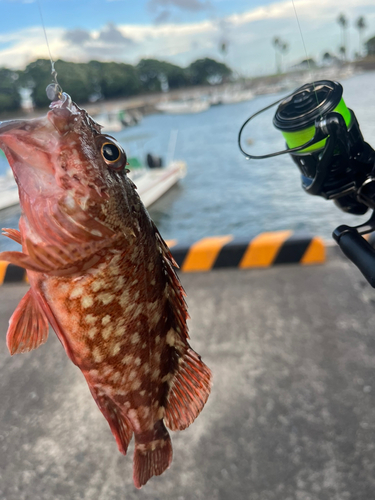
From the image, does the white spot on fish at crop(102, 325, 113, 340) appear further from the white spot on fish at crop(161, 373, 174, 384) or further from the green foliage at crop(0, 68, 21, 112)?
the green foliage at crop(0, 68, 21, 112)

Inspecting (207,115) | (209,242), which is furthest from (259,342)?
(207,115)

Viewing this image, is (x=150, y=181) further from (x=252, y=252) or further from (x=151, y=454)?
(x=151, y=454)

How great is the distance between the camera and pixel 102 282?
1060 mm

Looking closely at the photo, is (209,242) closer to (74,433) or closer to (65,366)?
(65,366)

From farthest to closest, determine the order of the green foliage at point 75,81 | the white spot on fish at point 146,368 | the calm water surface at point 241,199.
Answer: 1. the calm water surface at point 241,199
2. the green foliage at point 75,81
3. the white spot on fish at point 146,368

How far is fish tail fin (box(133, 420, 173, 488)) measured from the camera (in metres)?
1.29

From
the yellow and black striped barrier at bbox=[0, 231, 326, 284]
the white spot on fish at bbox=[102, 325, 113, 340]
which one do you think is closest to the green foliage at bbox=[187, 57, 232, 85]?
the yellow and black striped barrier at bbox=[0, 231, 326, 284]

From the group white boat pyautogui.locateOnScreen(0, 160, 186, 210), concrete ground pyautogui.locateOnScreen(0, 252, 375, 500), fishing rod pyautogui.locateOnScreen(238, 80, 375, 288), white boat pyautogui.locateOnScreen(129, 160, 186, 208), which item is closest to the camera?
fishing rod pyautogui.locateOnScreen(238, 80, 375, 288)

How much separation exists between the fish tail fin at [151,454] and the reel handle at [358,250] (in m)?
0.87

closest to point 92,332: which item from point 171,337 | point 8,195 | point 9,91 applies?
point 171,337

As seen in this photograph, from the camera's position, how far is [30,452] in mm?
2990

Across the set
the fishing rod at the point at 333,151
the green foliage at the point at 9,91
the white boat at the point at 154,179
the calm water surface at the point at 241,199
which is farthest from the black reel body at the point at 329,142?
the white boat at the point at 154,179

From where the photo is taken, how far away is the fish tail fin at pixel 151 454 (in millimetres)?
1288

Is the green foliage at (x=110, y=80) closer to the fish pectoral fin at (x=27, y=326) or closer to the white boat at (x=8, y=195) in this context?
the fish pectoral fin at (x=27, y=326)
